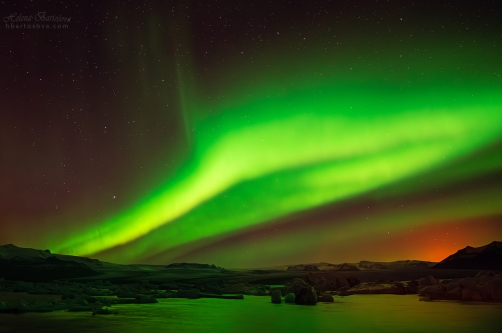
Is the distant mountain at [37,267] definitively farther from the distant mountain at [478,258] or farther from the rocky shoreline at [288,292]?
the distant mountain at [478,258]

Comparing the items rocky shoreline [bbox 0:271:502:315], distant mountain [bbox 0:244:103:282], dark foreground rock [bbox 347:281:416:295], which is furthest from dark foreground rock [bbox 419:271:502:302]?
distant mountain [bbox 0:244:103:282]

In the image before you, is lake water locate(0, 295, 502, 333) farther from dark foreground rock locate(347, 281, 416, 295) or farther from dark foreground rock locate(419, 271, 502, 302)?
dark foreground rock locate(347, 281, 416, 295)

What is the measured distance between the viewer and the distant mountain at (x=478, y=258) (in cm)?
4453

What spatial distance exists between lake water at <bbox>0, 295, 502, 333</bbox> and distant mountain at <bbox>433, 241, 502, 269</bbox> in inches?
1133

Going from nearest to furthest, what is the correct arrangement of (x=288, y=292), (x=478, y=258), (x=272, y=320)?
(x=272, y=320) → (x=288, y=292) → (x=478, y=258)

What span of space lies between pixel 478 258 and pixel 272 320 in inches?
1521

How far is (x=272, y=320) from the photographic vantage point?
47.8ft

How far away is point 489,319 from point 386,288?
12808mm

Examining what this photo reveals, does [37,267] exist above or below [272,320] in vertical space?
above

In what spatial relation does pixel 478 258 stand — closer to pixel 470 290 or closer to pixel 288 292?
pixel 470 290

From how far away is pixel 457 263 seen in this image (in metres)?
49.1

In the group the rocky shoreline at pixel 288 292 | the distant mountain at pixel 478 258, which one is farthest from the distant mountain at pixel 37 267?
the distant mountain at pixel 478 258

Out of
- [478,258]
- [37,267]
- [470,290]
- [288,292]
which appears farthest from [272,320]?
[478,258]

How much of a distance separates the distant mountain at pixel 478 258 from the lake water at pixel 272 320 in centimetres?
2877
